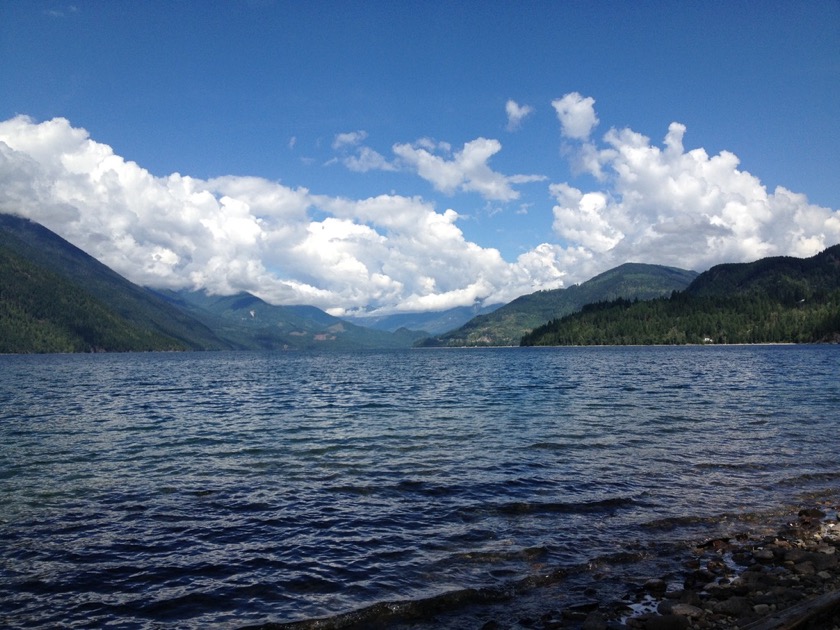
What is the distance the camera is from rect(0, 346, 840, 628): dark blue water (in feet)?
49.0

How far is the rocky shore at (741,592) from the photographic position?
11.2 m

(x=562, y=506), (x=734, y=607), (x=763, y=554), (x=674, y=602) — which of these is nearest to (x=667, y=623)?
(x=674, y=602)

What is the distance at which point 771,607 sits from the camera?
12.9m

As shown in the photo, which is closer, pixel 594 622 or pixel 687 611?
pixel 594 622

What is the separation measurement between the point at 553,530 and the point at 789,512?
10994mm

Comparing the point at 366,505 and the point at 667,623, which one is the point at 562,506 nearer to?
the point at 366,505

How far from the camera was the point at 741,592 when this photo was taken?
46.0 feet

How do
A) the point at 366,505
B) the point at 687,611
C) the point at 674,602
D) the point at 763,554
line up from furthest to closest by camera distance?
the point at 366,505
the point at 763,554
the point at 674,602
the point at 687,611

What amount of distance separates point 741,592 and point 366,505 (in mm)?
14400

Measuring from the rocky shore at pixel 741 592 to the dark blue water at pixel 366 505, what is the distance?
1408 millimetres

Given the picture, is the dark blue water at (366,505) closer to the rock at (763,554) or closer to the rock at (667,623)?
the rock at (763,554)

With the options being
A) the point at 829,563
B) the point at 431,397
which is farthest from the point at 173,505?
the point at 431,397

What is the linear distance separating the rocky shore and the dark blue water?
4.62 ft


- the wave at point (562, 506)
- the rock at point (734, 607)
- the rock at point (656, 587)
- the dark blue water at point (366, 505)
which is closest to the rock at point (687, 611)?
the rock at point (734, 607)
